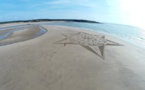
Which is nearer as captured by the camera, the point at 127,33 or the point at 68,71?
the point at 68,71

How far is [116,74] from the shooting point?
21.8 ft

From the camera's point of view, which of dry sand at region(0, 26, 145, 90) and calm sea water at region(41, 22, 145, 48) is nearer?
dry sand at region(0, 26, 145, 90)

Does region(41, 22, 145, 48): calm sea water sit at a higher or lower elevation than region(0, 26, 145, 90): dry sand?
lower

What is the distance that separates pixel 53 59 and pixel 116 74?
3616 millimetres

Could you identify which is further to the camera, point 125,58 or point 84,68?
point 125,58

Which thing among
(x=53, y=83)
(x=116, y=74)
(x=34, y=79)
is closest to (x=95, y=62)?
(x=116, y=74)

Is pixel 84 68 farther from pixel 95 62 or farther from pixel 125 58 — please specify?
pixel 125 58

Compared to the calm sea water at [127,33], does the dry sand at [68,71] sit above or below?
above

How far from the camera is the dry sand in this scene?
5.70 meters

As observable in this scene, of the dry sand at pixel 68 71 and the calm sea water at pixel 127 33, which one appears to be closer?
the dry sand at pixel 68 71

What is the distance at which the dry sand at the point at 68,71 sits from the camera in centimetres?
570

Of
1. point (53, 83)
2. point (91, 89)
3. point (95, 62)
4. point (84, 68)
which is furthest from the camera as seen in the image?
point (95, 62)

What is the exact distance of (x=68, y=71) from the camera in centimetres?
683

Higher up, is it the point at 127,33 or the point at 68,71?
the point at 68,71
